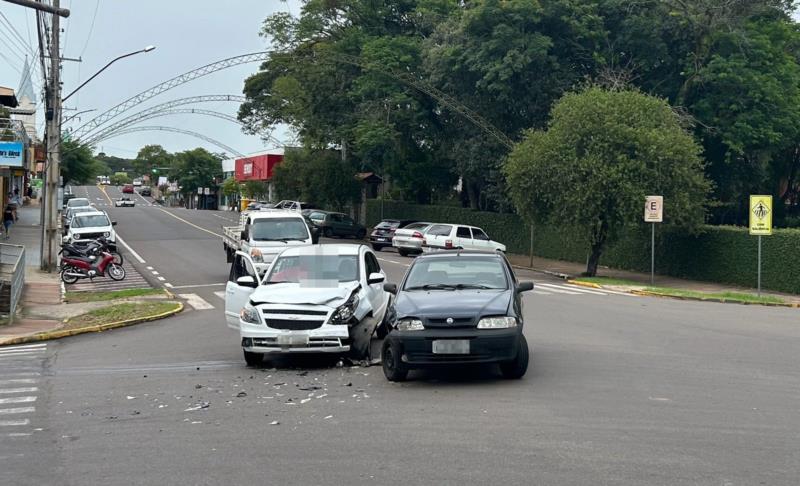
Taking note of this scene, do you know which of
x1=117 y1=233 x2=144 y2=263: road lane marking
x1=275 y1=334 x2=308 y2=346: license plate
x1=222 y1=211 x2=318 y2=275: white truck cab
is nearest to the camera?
x1=275 y1=334 x2=308 y2=346: license plate

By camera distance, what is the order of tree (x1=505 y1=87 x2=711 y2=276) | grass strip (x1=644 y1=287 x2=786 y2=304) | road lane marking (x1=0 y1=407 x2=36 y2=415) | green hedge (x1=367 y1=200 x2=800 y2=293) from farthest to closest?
tree (x1=505 y1=87 x2=711 y2=276)
green hedge (x1=367 y1=200 x2=800 y2=293)
grass strip (x1=644 y1=287 x2=786 y2=304)
road lane marking (x1=0 y1=407 x2=36 y2=415)

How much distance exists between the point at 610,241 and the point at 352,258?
64.5 feet

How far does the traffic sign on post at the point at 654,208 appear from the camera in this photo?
28.0 meters

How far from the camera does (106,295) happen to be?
23.2m

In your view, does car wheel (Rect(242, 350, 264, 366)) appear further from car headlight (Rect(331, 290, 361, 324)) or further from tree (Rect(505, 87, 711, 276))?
tree (Rect(505, 87, 711, 276))

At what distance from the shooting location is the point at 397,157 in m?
49.8

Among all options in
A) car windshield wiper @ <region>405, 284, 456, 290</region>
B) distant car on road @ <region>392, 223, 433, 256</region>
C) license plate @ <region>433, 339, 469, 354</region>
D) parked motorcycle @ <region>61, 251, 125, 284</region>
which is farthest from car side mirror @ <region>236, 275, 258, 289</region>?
distant car on road @ <region>392, 223, 433, 256</region>

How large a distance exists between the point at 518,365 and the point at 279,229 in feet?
51.8

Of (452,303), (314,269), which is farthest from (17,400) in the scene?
(452,303)

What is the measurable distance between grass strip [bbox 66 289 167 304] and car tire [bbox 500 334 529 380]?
14365 millimetres

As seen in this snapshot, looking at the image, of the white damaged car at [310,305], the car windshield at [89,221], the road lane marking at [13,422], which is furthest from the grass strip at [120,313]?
the car windshield at [89,221]

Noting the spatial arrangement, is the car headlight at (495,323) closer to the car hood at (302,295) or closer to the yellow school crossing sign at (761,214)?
the car hood at (302,295)

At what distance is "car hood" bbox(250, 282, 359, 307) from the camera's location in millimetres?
12219

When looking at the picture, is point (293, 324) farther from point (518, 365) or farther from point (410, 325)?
point (518, 365)
